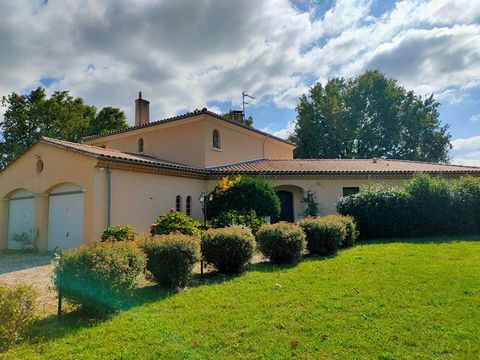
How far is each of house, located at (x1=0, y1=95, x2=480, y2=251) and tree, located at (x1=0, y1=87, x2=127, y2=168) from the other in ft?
37.0

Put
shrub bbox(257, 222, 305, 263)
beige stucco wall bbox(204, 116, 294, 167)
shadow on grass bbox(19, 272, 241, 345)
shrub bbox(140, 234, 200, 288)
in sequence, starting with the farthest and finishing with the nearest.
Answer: beige stucco wall bbox(204, 116, 294, 167)
shrub bbox(257, 222, 305, 263)
shrub bbox(140, 234, 200, 288)
shadow on grass bbox(19, 272, 241, 345)

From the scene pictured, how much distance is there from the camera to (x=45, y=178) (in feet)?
49.1

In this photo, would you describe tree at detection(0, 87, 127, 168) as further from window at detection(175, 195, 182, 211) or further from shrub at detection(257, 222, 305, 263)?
shrub at detection(257, 222, 305, 263)

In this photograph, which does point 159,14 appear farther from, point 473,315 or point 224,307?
point 473,315

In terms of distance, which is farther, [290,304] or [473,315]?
[290,304]

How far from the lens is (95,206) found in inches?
500

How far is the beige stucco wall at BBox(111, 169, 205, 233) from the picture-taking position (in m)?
13.6

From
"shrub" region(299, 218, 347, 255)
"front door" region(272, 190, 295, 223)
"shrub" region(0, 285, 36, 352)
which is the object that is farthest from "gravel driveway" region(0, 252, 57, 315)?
"front door" region(272, 190, 295, 223)

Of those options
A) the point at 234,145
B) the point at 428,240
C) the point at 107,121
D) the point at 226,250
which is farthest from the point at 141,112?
the point at 428,240

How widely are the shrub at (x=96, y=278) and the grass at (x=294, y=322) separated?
33 cm

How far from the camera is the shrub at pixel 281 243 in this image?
9.82 m

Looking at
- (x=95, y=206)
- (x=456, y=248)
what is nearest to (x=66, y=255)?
(x=95, y=206)

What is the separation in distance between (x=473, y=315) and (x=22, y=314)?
6943mm

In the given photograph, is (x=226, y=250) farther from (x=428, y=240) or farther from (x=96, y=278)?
(x=428, y=240)
